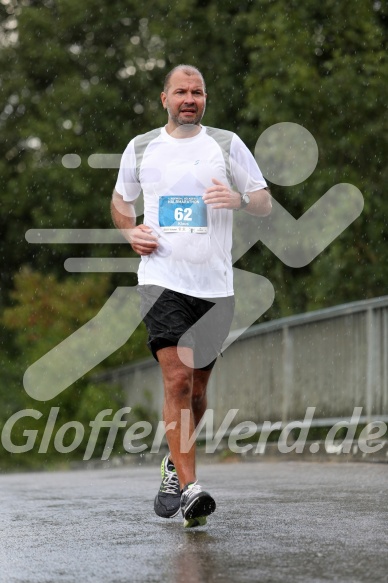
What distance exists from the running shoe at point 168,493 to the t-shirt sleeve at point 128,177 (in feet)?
4.20

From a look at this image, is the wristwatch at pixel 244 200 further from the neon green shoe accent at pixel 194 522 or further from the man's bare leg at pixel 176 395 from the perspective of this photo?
the neon green shoe accent at pixel 194 522

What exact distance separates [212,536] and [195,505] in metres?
0.23

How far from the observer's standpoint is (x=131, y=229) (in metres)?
6.82

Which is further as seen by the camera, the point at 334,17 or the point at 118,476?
the point at 334,17

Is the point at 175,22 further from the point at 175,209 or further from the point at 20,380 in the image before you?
the point at 175,209

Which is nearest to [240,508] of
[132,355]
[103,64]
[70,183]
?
[132,355]

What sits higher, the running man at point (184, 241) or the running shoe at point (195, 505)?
the running man at point (184, 241)

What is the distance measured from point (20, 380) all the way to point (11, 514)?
17423mm

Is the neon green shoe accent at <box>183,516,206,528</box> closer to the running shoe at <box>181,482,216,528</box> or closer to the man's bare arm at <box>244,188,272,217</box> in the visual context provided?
the running shoe at <box>181,482,216,528</box>

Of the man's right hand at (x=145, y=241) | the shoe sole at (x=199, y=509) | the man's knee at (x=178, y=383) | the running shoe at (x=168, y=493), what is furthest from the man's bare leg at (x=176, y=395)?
the man's right hand at (x=145, y=241)

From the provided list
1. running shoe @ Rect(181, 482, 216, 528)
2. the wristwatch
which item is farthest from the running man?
running shoe @ Rect(181, 482, 216, 528)

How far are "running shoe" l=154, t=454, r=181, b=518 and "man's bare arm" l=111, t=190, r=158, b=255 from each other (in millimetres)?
978

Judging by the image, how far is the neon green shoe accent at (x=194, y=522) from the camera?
20.3 ft

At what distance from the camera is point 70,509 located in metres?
7.48
